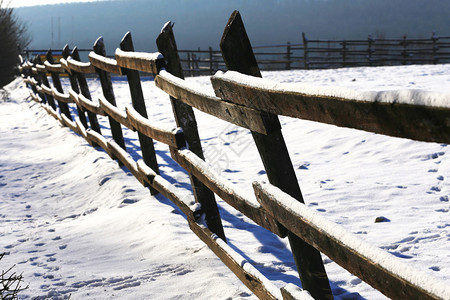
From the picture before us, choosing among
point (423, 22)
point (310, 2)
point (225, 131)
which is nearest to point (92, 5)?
point (310, 2)

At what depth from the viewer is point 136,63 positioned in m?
4.33

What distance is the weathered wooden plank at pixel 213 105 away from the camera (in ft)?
6.97

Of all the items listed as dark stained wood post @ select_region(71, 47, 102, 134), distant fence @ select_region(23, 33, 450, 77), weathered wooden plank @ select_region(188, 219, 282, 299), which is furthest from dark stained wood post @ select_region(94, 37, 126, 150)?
distant fence @ select_region(23, 33, 450, 77)

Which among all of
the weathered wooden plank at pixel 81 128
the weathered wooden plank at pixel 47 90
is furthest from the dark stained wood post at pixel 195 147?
the weathered wooden plank at pixel 47 90

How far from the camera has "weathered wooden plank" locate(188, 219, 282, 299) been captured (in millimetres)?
2500

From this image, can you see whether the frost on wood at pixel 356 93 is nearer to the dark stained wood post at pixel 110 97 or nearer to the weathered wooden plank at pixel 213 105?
the weathered wooden plank at pixel 213 105

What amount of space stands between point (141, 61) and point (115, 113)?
165cm

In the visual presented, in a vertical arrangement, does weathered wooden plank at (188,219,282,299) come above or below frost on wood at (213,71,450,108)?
below

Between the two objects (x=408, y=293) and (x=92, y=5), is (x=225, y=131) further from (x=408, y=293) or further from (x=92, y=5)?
(x=92, y=5)

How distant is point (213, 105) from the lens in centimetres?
262

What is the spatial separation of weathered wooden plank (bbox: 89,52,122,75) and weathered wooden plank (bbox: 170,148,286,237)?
1.86m

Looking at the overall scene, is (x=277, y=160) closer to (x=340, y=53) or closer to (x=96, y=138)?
(x=96, y=138)

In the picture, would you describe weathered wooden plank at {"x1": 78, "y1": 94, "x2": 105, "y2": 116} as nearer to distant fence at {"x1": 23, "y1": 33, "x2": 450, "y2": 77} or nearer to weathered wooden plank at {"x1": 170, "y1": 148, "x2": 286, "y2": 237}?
weathered wooden plank at {"x1": 170, "y1": 148, "x2": 286, "y2": 237}

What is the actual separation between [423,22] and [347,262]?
203m
